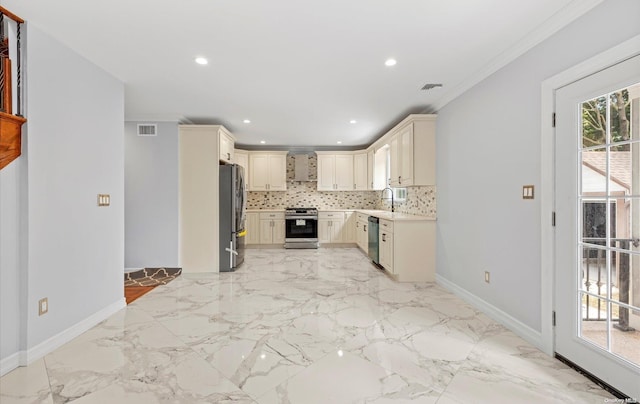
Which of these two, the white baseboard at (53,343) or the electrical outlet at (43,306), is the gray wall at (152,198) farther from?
the electrical outlet at (43,306)

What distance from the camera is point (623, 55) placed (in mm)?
1547

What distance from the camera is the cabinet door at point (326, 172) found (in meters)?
6.73

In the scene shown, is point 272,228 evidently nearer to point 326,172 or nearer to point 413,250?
point 326,172

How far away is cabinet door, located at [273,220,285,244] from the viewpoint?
6383mm

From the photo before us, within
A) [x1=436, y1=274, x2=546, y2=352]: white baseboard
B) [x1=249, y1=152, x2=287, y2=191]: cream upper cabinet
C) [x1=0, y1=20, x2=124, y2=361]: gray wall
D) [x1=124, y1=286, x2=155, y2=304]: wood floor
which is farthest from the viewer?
[x1=249, y1=152, x2=287, y2=191]: cream upper cabinet

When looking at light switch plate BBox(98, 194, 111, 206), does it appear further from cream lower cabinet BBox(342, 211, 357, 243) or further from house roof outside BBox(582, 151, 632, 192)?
cream lower cabinet BBox(342, 211, 357, 243)

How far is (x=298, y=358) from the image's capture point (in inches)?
77.7

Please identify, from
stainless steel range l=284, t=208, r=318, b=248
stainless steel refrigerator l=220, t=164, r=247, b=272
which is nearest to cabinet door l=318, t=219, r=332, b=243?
stainless steel range l=284, t=208, r=318, b=248

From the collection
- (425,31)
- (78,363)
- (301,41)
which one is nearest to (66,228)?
(78,363)

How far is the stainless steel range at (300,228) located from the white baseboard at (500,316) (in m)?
3.30

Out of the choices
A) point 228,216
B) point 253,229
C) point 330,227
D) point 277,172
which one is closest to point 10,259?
point 228,216

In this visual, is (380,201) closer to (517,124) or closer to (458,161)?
(458,161)

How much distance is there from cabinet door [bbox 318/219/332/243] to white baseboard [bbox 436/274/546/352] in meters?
3.20

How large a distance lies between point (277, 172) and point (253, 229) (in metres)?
1.47
